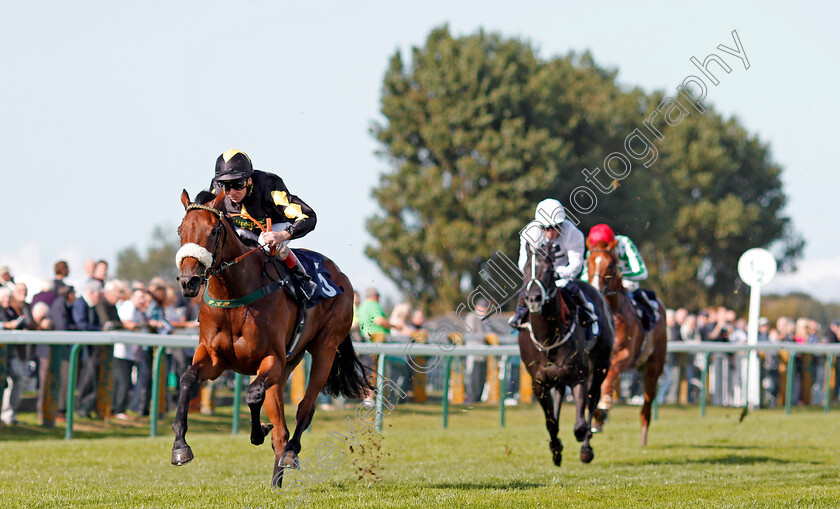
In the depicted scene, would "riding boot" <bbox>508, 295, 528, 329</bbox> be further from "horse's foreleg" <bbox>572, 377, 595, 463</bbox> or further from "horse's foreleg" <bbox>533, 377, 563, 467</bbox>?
"horse's foreleg" <bbox>572, 377, 595, 463</bbox>

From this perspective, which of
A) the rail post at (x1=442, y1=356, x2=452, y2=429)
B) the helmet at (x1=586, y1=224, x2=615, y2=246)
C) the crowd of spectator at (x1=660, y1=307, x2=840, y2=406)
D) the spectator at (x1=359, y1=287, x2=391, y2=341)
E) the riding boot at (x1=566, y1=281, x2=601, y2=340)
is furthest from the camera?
the crowd of spectator at (x1=660, y1=307, x2=840, y2=406)

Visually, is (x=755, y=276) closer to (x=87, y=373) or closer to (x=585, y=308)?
(x=585, y=308)

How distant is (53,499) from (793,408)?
16.7m

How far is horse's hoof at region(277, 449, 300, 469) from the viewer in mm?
6871

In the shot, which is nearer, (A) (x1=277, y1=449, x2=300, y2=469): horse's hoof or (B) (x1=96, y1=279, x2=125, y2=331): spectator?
(A) (x1=277, y1=449, x2=300, y2=469): horse's hoof

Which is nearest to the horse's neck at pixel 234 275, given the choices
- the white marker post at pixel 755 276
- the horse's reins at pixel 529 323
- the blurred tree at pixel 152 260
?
the horse's reins at pixel 529 323

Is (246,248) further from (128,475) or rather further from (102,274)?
(102,274)

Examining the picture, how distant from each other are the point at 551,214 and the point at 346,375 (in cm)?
229

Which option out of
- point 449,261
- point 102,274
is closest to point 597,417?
point 102,274

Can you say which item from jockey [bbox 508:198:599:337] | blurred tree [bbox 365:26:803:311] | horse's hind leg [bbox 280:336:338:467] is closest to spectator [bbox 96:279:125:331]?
horse's hind leg [bbox 280:336:338:467]

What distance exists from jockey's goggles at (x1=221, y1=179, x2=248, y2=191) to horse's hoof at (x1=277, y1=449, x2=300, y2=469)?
1752 millimetres

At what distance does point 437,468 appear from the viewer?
30.7 ft

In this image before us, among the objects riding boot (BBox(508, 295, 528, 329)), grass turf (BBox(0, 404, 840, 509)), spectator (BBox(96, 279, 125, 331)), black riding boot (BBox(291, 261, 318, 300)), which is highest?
black riding boot (BBox(291, 261, 318, 300))

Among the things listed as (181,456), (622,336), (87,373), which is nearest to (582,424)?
(622,336)
